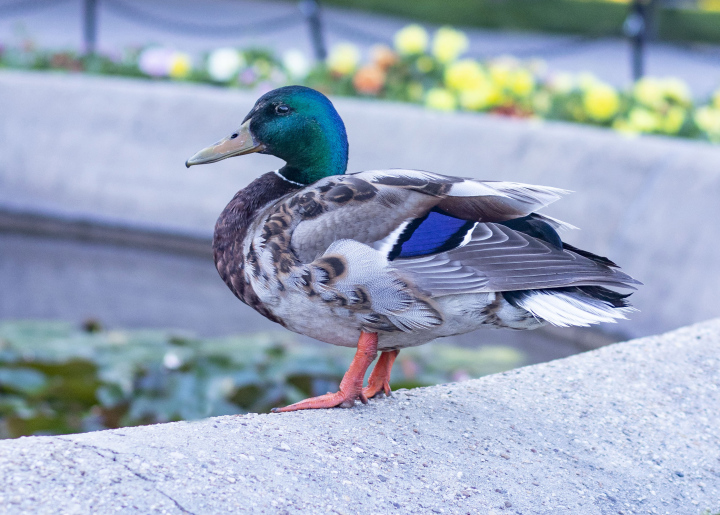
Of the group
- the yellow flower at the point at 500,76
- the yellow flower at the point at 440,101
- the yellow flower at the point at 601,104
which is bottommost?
the yellow flower at the point at 440,101

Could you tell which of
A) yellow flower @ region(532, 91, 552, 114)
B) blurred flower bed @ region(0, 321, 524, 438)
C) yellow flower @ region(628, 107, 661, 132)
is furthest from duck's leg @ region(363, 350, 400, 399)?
yellow flower @ region(532, 91, 552, 114)

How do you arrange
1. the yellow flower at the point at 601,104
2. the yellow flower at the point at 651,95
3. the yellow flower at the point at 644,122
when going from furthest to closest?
the yellow flower at the point at 651,95, the yellow flower at the point at 601,104, the yellow flower at the point at 644,122

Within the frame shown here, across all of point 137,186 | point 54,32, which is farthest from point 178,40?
point 137,186

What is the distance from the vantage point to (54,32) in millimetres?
12320

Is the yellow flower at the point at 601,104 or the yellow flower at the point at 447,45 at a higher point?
the yellow flower at the point at 447,45

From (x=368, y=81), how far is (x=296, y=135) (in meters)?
4.01

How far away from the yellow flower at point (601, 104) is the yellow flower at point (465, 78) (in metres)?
0.72

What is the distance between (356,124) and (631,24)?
3463 mm

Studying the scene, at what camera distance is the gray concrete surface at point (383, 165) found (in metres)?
4.26

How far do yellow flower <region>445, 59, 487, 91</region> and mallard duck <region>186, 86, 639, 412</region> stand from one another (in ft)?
13.0

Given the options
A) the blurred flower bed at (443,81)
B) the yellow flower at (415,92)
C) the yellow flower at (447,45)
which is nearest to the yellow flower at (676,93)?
the blurred flower bed at (443,81)

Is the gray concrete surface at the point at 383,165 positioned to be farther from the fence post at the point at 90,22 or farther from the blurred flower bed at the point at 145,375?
the fence post at the point at 90,22

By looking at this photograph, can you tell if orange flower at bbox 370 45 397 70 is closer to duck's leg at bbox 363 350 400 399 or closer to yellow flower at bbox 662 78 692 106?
yellow flower at bbox 662 78 692 106

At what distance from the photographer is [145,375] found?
3.11m
